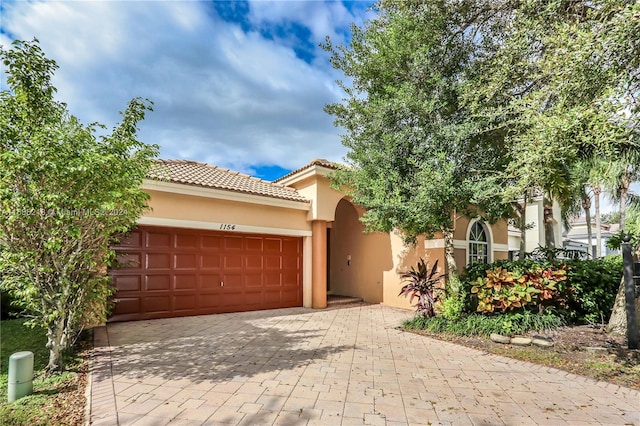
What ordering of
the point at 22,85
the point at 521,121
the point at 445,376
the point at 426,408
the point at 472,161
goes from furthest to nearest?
the point at 472,161 < the point at 521,121 < the point at 445,376 < the point at 22,85 < the point at 426,408

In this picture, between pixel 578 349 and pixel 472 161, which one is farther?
pixel 472 161

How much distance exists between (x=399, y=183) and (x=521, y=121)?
10.0ft

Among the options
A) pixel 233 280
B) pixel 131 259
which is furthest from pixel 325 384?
pixel 131 259

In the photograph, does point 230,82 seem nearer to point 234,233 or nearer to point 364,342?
point 234,233

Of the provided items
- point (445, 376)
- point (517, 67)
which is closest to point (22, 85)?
point (445, 376)

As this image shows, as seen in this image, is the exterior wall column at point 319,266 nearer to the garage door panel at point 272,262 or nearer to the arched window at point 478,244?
the garage door panel at point 272,262

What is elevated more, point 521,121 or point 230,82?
point 230,82

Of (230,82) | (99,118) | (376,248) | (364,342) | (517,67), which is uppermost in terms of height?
(230,82)

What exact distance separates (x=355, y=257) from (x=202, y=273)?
22.3 feet

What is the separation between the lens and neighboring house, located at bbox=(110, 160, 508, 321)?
30.6 ft

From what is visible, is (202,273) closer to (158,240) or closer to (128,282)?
(158,240)

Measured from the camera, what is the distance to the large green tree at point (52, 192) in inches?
179

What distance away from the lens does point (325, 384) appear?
16.0ft

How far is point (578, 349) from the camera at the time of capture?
259 inches
